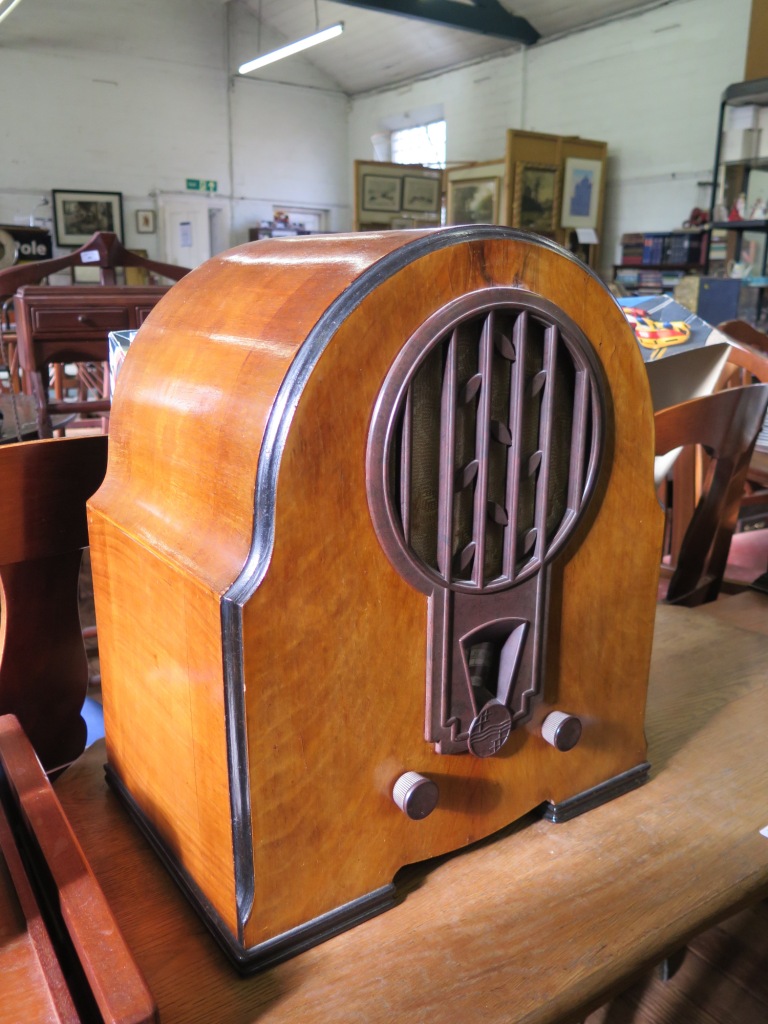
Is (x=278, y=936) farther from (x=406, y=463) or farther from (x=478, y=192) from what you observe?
(x=478, y=192)

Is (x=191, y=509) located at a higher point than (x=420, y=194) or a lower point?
lower

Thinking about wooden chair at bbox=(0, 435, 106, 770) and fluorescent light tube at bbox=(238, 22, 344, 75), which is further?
fluorescent light tube at bbox=(238, 22, 344, 75)

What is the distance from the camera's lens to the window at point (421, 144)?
9.75m

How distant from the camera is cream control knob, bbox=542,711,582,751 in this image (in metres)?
0.63

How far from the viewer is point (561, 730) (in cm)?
63

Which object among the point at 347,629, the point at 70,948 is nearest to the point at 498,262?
the point at 347,629

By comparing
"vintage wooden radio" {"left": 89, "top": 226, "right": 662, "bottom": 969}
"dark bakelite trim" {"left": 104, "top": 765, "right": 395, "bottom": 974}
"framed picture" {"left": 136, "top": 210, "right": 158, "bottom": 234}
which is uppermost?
"framed picture" {"left": 136, "top": 210, "right": 158, "bottom": 234}

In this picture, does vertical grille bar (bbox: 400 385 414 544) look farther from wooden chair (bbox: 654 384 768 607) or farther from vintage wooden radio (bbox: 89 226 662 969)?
wooden chair (bbox: 654 384 768 607)

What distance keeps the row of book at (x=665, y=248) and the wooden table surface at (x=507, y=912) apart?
22.5ft

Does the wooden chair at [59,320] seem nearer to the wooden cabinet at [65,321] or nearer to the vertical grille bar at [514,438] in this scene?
the wooden cabinet at [65,321]

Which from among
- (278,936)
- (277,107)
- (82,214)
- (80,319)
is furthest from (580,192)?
(278,936)

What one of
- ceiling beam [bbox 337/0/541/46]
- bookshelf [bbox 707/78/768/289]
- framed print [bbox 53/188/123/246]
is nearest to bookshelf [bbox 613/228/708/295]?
bookshelf [bbox 707/78/768/289]

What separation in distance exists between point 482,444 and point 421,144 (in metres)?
10.5

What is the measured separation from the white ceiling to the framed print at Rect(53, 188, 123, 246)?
292cm
